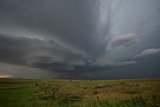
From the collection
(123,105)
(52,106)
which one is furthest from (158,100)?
(52,106)

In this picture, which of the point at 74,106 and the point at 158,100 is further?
the point at 74,106

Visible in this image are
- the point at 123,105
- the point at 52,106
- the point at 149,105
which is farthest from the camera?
the point at 52,106

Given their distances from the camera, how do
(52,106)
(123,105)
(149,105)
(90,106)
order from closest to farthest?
1. (149,105)
2. (123,105)
3. (90,106)
4. (52,106)

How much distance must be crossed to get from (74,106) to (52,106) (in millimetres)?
1869

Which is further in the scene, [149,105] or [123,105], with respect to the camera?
[123,105]

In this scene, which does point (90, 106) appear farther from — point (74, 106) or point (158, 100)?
point (158, 100)

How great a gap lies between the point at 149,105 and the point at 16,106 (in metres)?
10.7

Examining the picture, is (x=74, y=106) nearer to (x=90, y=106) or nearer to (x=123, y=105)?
(x=90, y=106)

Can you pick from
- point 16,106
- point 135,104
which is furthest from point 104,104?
point 16,106

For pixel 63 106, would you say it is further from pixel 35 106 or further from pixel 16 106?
pixel 16 106

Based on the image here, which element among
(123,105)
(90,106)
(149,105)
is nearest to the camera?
(149,105)

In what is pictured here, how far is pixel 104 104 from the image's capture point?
1436cm

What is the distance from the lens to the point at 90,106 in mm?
14883

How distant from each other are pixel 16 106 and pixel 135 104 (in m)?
9.75
